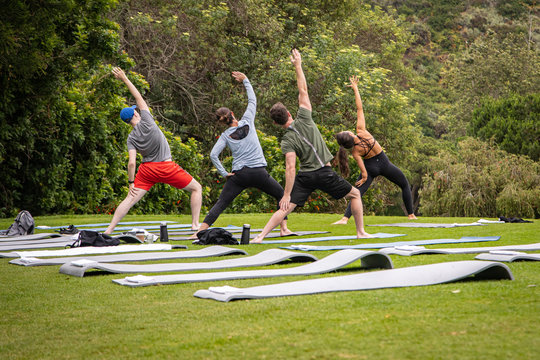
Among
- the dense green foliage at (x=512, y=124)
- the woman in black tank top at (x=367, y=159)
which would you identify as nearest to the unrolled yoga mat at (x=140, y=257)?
the woman in black tank top at (x=367, y=159)

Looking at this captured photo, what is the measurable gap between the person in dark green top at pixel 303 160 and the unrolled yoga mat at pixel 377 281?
338cm

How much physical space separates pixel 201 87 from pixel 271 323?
19.8m

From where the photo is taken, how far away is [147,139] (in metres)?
9.15

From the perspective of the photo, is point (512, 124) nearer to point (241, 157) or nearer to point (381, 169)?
point (381, 169)

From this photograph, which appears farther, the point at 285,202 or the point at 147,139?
the point at 147,139

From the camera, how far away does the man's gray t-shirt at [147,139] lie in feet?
29.9

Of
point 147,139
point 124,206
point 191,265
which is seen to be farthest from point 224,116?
point 191,265

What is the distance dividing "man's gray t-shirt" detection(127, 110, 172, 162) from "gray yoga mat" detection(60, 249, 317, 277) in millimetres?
3334

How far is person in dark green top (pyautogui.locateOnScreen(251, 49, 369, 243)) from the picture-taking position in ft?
27.2

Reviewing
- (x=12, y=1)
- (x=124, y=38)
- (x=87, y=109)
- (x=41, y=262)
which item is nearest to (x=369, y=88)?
(x=124, y=38)

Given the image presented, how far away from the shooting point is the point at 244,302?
4.25 m

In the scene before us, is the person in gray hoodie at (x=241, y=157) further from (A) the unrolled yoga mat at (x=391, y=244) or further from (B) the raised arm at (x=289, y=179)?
(A) the unrolled yoga mat at (x=391, y=244)

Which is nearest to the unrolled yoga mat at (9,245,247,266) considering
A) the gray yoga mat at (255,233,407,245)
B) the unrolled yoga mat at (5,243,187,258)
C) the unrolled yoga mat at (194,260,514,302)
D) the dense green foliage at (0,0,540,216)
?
the unrolled yoga mat at (5,243,187,258)

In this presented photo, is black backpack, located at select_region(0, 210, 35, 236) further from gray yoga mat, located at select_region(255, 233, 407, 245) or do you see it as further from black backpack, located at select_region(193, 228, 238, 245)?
gray yoga mat, located at select_region(255, 233, 407, 245)
